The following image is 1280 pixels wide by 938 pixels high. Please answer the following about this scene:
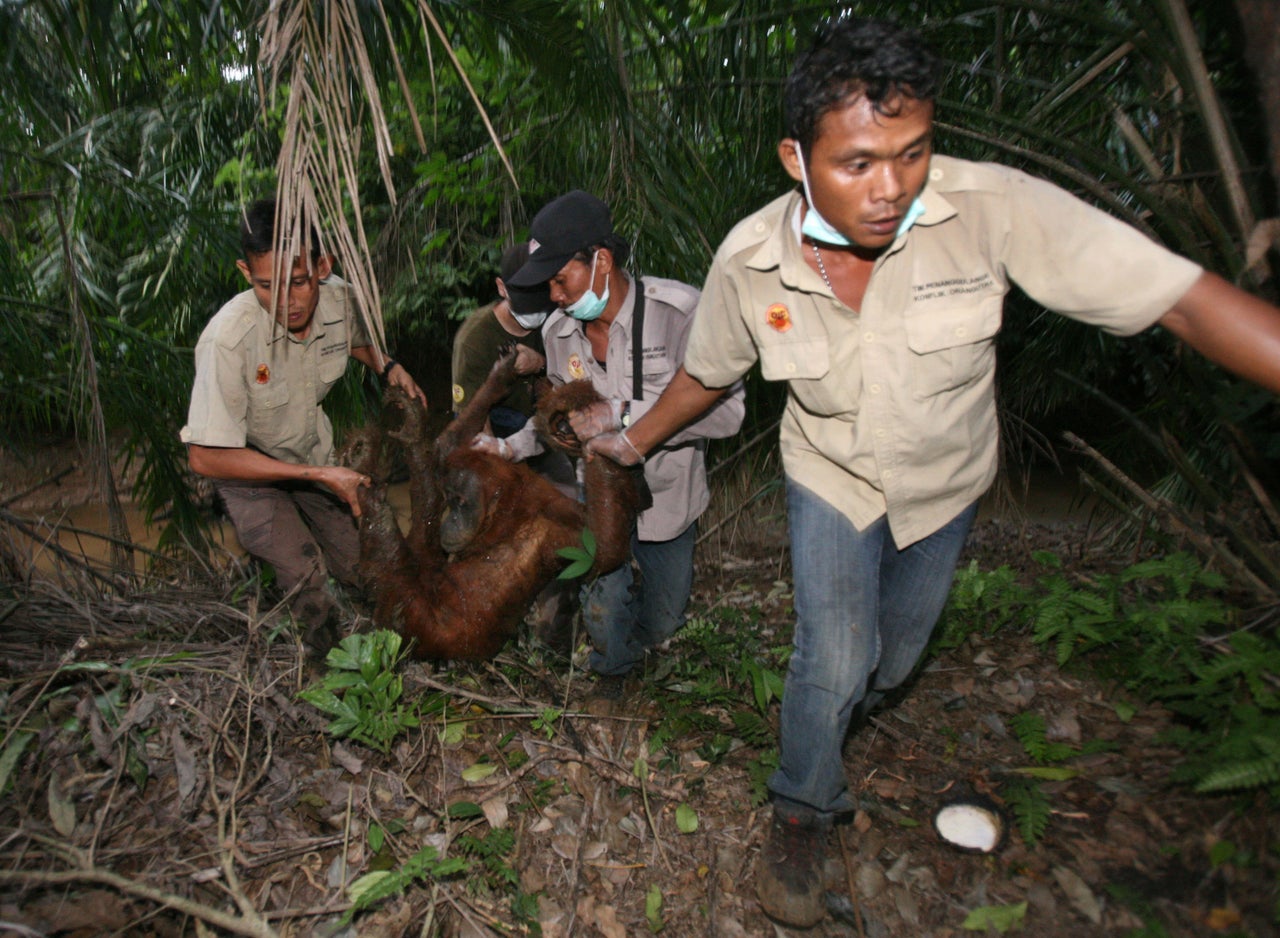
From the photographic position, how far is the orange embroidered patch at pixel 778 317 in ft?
7.34

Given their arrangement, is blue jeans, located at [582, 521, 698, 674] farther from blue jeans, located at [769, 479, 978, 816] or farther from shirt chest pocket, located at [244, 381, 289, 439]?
shirt chest pocket, located at [244, 381, 289, 439]

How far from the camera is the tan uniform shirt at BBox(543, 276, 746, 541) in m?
3.22

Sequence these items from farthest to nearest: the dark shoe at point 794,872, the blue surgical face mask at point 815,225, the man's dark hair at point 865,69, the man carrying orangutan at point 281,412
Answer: the man carrying orangutan at point 281,412 → the dark shoe at point 794,872 → the blue surgical face mask at point 815,225 → the man's dark hair at point 865,69

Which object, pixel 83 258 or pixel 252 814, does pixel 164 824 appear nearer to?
pixel 252 814

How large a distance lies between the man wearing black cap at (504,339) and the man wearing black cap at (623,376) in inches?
25.3

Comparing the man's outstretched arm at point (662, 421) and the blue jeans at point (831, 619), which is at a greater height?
the man's outstretched arm at point (662, 421)

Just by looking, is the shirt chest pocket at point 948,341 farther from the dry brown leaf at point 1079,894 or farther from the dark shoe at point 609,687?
the dark shoe at point 609,687

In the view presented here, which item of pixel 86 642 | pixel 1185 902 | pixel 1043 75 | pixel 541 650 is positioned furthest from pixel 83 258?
pixel 1185 902

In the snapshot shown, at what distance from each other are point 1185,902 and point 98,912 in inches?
107

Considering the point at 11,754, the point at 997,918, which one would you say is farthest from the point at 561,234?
the point at 997,918

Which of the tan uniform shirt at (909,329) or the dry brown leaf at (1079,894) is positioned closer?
the tan uniform shirt at (909,329)

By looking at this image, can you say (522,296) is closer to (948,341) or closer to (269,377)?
(269,377)

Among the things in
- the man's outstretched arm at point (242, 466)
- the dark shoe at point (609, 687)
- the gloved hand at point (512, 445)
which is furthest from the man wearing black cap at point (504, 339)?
the dark shoe at point (609, 687)

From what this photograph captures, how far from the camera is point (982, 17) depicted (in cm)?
370
